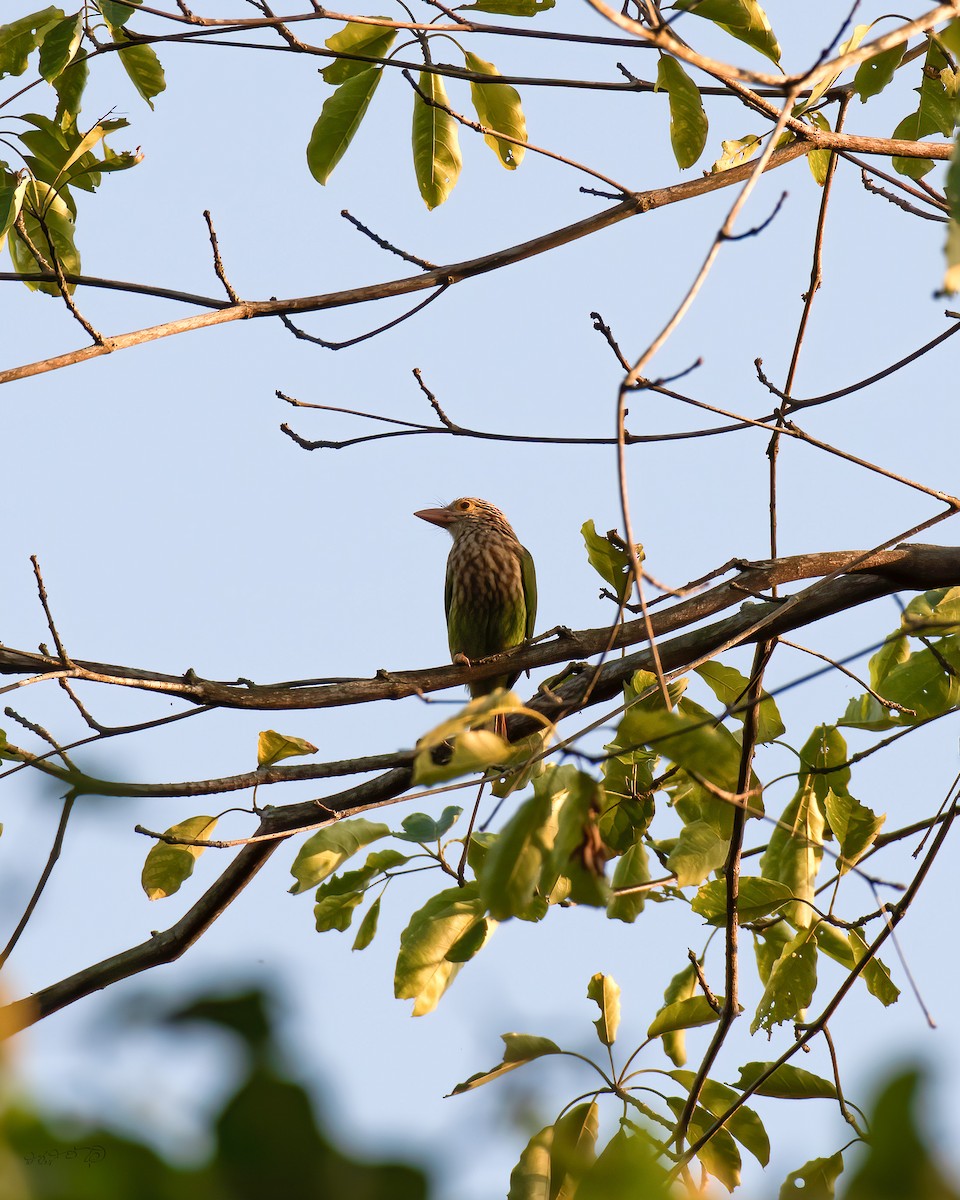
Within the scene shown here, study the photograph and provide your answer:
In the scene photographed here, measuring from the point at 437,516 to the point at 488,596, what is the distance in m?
1.04

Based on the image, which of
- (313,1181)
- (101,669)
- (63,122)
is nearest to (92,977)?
(101,669)

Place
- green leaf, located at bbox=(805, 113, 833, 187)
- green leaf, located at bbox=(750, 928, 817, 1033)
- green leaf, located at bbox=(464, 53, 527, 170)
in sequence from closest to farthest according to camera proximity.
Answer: green leaf, located at bbox=(750, 928, 817, 1033), green leaf, located at bbox=(464, 53, 527, 170), green leaf, located at bbox=(805, 113, 833, 187)

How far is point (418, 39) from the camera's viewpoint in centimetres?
341

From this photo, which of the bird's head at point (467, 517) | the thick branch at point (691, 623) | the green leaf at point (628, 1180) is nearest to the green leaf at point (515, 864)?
the green leaf at point (628, 1180)

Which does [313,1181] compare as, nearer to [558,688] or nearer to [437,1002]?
[437,1002]

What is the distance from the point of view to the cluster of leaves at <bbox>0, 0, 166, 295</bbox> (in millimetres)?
3143

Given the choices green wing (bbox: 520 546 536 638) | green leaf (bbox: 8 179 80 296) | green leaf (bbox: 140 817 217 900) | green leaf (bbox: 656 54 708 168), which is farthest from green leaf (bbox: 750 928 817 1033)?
green wing (bbox: 520 546 536 638)

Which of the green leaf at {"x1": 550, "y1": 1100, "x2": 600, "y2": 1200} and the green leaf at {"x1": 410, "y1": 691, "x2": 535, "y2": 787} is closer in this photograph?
the green leaf at {"x1": 410, "y1": 691, "x2": 535, "y2": 787}

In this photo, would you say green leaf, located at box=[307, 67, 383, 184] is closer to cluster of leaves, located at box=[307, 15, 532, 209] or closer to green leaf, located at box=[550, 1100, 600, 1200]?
cluster of leaves, located at box=[307, 15, 532, 209]

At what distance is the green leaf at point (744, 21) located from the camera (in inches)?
125

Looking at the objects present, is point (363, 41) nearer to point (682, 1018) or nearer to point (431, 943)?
point (431, 943)

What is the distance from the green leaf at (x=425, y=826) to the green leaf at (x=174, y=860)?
1.94ft

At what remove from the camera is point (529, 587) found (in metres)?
6.64

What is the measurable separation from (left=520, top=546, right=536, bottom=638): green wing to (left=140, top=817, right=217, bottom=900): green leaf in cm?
339
